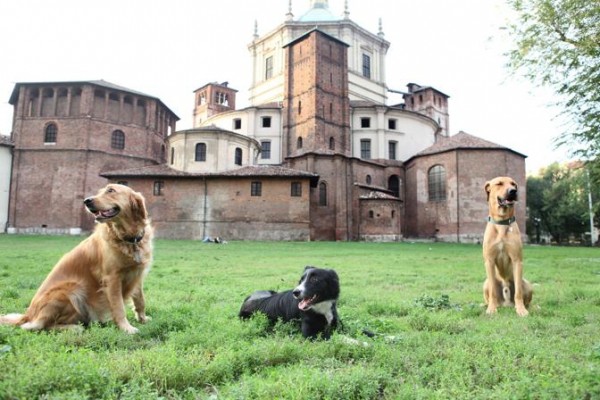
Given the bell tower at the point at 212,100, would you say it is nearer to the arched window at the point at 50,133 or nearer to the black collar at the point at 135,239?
the arched window at the point at 50,133

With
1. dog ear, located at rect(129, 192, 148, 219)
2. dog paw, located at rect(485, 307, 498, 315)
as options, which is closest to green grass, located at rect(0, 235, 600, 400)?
dog paw, located at rect(485, 307, 498, 315)

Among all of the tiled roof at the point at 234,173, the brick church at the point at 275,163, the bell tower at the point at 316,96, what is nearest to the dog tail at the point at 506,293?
the brick church at the point at 275,163

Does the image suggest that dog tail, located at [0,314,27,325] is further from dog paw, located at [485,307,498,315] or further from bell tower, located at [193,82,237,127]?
bell tower, located at [193,82,237,127]

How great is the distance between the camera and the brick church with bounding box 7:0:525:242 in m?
34.2

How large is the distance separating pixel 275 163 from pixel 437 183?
695 inches

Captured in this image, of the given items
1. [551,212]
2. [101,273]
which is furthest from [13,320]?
[551,212]

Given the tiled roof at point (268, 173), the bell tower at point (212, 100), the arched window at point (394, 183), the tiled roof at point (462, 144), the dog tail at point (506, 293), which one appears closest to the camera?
the dog tail at point (506, 293)

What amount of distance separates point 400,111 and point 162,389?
4774 centimetres

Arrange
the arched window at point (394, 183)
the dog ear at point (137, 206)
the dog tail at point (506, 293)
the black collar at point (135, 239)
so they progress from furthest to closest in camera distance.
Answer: the arched window at point (394, 183) < the dog tail at point (506, 293) < the dog ear at point (137, 206) < the black collar at point (135, 239)

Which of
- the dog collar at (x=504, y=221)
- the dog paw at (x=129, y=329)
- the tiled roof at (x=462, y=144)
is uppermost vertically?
the tiled roof at (x=462, y=144)

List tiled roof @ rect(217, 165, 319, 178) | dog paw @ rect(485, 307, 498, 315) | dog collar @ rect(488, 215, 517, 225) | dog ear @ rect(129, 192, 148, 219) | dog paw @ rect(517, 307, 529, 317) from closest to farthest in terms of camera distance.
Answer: dog ear @ rect(129, 192, 148, 219)
dog paw @ rect(517, 307, 529, 317)
dog paw @ rect(485, 307, 498, 315)
dog collar @ rect(488, 215, 517, 225)
tiled roof @ rect(217, 165, 319, 178)

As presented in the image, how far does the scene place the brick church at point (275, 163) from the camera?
3425cm

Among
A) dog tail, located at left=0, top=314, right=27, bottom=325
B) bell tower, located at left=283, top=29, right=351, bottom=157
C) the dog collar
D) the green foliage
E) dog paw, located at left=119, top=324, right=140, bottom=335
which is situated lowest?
dog paw, located at left=119, top=324, right=140, bottom=335

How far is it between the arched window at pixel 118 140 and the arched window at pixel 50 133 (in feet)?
17.7
